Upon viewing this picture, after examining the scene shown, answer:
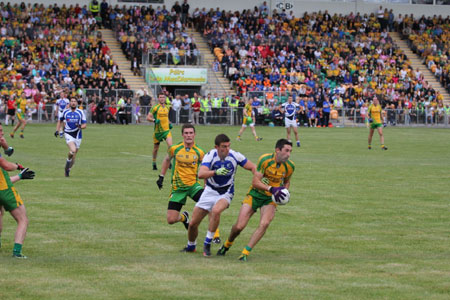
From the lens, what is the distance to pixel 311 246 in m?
10.9

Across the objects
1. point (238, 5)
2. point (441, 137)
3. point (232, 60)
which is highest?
point (238, 5)

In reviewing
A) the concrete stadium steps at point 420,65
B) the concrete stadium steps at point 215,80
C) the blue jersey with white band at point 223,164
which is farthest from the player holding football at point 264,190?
the concrete stadium steps at point 420,65

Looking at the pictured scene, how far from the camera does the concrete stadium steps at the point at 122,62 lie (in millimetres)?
47531

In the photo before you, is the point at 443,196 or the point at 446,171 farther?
the point at 446,171

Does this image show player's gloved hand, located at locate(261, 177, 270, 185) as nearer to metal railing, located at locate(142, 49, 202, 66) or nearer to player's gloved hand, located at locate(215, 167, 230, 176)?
player's gloved hand, located at locate(215, 167, 230, 176)

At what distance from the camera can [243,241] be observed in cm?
1133

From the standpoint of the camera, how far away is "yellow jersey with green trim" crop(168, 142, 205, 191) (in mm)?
11148

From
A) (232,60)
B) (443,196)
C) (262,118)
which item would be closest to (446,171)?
(443,196)

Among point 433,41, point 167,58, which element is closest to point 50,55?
point 167,58

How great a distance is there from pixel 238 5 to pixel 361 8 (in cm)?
1058

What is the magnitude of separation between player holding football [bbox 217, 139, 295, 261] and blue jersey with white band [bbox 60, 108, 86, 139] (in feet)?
34.0

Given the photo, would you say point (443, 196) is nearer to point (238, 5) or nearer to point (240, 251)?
point (240, 251)

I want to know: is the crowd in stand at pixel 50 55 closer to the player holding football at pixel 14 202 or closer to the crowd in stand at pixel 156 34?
the crowd in stand at pixel 156 34

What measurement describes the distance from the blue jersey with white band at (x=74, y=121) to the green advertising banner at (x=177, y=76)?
2772 cm
